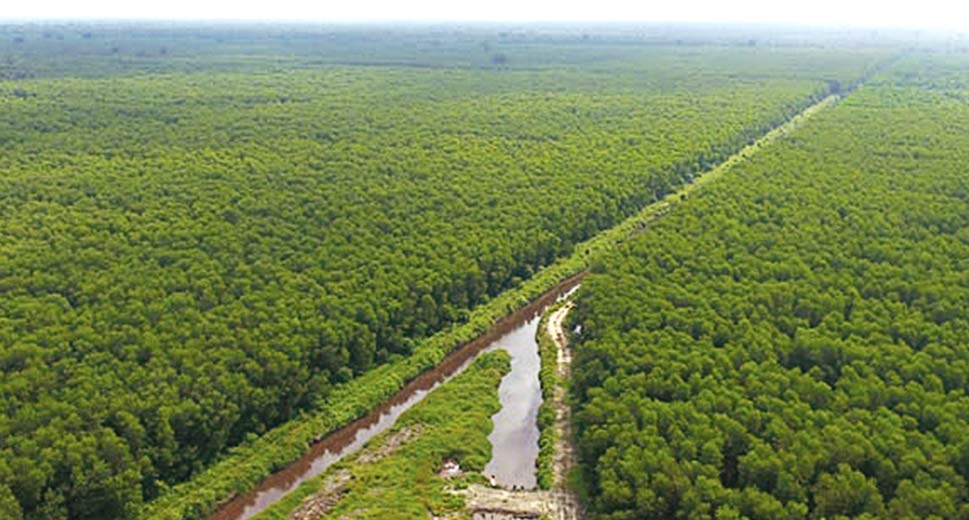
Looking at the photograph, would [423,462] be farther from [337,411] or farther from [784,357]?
[784,357]

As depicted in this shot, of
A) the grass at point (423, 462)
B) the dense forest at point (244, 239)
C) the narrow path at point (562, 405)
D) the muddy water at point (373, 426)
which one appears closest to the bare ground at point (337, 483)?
the grass at point (423, 462)

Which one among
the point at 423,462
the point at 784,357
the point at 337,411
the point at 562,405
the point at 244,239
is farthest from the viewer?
the point at 244,239

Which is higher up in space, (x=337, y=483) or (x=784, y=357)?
(x=784, y=357)

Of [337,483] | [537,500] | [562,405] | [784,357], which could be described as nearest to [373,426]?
[337,483]

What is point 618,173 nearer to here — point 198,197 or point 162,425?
point 198,197

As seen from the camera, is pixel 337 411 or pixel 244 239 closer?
pixel 337 411

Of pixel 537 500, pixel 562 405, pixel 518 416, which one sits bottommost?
pixel 537 500

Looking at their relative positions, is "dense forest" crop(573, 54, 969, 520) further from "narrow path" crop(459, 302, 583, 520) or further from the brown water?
the brown water

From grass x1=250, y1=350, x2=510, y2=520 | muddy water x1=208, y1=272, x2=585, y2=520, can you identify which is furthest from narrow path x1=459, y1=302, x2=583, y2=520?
muddy water x1=208, y1=272, x2=585, y2=520

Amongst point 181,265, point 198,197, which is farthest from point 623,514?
point 198,197
